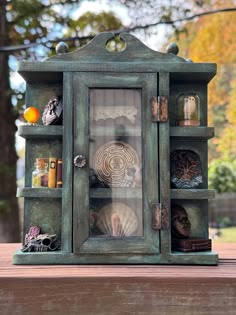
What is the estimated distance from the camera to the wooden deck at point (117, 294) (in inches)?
39.4

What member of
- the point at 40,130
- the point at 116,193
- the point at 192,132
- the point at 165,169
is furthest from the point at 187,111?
the point at 40,130

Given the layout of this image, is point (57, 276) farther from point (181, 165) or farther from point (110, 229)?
point (181, 165)

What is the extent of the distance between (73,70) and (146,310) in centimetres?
64

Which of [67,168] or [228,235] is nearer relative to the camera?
[67,168]

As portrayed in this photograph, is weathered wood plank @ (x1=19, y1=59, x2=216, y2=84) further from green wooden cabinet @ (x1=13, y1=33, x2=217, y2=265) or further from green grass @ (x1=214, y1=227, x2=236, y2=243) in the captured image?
green grass @ (x1=214, y1=227, x2=236, y2=243)

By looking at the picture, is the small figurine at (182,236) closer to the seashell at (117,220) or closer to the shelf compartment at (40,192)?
the seashell at (117,220)

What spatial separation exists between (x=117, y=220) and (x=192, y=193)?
0.22 m

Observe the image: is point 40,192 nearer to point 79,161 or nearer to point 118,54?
point 79,161

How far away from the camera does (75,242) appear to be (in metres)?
1.15

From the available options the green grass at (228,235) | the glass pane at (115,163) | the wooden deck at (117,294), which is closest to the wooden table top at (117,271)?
the wooden deck at (117,294)

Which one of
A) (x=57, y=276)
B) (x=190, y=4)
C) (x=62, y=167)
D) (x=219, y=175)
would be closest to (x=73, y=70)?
(x=62, y=167)

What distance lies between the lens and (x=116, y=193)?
3.88 ft

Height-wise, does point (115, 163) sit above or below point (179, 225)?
above

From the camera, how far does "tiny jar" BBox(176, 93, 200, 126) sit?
48.9 inches
